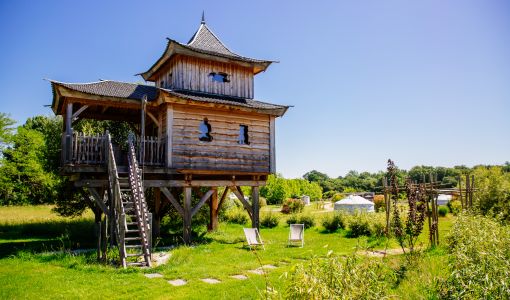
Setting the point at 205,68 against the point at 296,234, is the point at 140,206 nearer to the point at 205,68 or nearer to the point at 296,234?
the point at 296,234

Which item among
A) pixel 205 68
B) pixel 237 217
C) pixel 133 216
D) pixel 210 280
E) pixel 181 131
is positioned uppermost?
pixel 205 68

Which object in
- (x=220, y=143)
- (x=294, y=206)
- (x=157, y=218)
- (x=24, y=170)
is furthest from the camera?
(x=294, y=206)

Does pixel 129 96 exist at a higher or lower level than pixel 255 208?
higher

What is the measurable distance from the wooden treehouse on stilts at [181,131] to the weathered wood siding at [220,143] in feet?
0.13

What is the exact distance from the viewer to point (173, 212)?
22781 millimetres

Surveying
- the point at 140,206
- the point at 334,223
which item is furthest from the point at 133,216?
the point at 334,223

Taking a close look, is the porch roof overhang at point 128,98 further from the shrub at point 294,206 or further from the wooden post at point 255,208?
the shrub at point 294,206

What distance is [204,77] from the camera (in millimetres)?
16891

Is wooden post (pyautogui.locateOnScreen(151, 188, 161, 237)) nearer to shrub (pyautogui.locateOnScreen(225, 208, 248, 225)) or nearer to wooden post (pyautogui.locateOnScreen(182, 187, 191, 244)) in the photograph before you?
wooden post (pyautogui.locateOnScreen(182, 187, 191, 244))

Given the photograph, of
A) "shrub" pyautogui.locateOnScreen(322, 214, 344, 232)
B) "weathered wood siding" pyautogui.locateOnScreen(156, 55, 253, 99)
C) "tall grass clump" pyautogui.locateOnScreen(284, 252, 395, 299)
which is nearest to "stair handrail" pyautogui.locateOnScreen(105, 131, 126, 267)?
"weathered wood siding" pyautogui.locateOnScreen(156, 55, 253, 99)

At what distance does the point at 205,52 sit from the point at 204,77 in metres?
1.12

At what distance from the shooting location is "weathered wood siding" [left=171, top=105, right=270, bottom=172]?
1495 centimetres

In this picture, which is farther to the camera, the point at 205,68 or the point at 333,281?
the point at 205,68

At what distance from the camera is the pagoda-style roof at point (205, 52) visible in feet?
52.7
